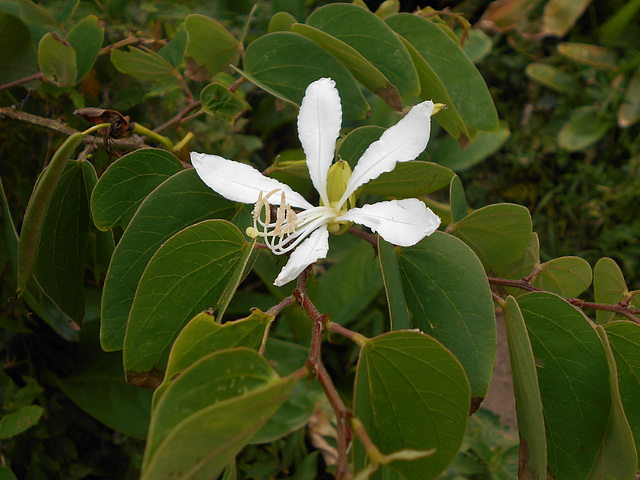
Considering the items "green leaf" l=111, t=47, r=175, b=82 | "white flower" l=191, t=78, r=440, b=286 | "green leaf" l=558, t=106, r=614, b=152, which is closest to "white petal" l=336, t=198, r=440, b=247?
"white flower" l=191, t=78, r=440, b=286

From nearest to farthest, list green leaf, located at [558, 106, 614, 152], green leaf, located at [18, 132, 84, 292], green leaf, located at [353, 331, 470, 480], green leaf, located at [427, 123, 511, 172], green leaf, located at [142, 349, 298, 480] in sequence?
green leaf, located at [142, 349, 298, 480]
green leaf, located at [353, 331, 470, 480]
green leaf, located at [18, 132, 84, 292]
green leaf, located at [427, 123, 511, 172]
green leaf, located at [558, 106, 614, 152]

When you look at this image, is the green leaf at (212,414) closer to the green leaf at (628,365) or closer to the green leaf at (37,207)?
the green leaf at (37,207)

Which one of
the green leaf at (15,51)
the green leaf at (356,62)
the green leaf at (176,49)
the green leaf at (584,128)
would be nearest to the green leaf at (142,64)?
the green leaf at (176,49)

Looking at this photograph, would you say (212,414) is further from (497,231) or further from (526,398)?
(497,231)

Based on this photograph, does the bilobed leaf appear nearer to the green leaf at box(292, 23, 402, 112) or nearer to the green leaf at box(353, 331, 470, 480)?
Result: the green leaf at box(292, 23, 402, 112)

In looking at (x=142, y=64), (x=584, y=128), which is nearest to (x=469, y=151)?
(x=584, y=128)

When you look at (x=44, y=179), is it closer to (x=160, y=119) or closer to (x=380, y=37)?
(x=380, y=37)

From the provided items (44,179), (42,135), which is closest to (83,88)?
(42,135)
